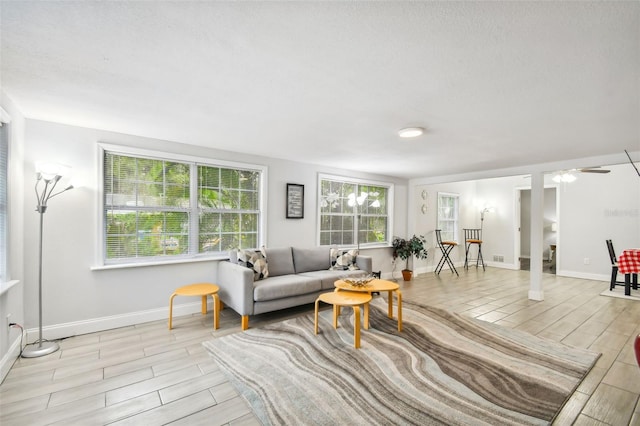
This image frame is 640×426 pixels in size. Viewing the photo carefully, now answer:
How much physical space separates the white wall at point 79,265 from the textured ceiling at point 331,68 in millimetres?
256

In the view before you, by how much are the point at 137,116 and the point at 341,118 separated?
1976mm

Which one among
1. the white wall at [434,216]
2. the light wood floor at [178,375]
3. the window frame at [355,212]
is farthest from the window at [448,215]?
the light wood floor at [178,375]

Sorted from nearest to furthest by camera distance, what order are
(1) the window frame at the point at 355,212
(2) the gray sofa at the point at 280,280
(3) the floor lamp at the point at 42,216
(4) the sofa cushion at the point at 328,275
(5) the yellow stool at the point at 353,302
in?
(3) the floor lamp at the point at 42,216
(5) the yellow stool at the point at 353,302
(2) the gray sofa at the point at 280,280
(4) the sofa cushion at the point at 328,275
(1) the window frame at the point at 355,212

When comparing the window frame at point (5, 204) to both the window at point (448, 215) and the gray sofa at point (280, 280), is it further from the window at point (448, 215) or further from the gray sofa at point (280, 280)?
the window at point (448, 215)

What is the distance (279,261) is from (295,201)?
111 centimetres

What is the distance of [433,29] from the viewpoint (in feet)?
4.72

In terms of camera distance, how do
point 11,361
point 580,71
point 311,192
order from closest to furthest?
point 580,71 < point 11,361 < point 311,192

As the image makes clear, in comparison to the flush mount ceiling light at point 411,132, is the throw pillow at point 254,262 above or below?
below

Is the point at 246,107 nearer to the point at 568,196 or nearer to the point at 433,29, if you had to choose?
the point at 433,29

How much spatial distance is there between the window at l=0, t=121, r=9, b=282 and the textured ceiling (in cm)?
38

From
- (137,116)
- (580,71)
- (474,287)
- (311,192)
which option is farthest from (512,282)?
(137,116)

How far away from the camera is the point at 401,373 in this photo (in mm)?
2373

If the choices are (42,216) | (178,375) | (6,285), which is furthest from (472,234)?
(6,285)

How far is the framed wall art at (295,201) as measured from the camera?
15.5 ft
